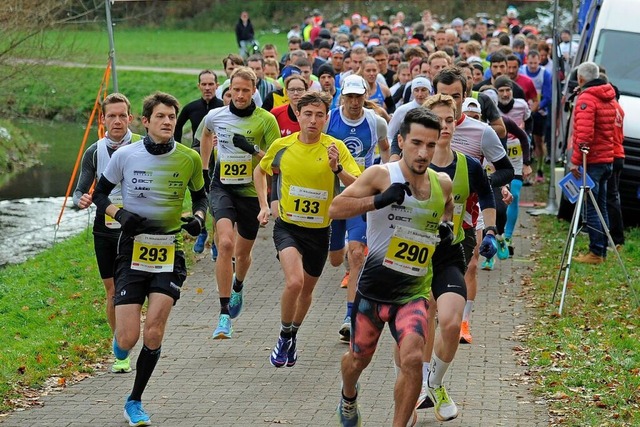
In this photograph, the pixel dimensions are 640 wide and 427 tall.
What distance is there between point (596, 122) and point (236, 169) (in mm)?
5261

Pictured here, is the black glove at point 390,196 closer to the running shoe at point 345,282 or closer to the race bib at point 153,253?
the race bib at point 153,253

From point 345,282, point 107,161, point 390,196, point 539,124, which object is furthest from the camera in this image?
Answer: point 539,124

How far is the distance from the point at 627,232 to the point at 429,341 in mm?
8481

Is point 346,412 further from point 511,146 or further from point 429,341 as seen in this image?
point 511,146

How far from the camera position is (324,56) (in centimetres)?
2234

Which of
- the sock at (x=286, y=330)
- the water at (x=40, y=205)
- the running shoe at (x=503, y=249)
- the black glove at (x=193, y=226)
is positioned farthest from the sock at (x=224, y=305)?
the water at (x=40, y=205)

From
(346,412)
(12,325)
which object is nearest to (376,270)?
(346,412)

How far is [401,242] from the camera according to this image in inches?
286

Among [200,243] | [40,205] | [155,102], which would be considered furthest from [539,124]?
[155,102]

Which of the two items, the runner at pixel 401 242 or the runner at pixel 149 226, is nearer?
the runner at pixel 401 242

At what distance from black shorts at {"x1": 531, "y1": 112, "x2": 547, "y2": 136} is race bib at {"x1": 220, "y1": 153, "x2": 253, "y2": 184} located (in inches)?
418

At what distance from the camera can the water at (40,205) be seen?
18.5m

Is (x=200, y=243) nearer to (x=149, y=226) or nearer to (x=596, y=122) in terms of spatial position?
(x=596, y=122)

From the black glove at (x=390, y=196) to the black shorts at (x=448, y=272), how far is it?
0.92 m
